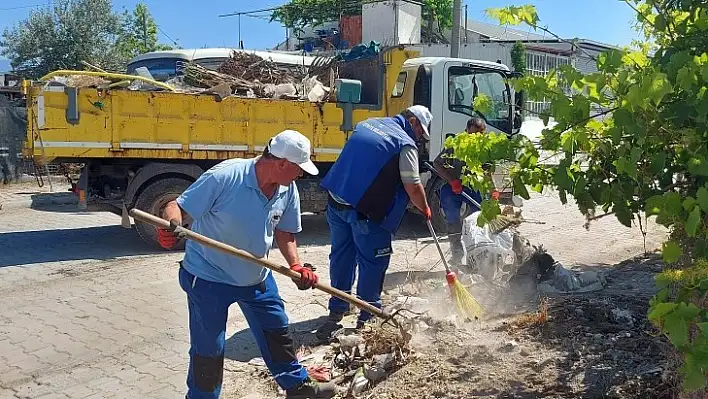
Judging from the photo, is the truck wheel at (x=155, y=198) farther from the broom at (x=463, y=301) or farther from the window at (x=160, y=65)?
the window at (x=160, y=65)

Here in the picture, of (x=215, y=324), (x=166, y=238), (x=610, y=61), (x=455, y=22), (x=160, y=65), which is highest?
(x=455, y=22)

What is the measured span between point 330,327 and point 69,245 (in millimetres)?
5147

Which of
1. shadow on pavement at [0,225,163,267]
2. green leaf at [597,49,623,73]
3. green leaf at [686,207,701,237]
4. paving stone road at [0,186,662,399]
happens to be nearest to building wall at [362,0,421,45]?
paving stone road at [0,186,662,399]

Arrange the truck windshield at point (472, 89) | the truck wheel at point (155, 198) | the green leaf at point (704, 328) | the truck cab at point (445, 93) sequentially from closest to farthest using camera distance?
1. the green leaf at point (704, 328)
2. the truck wheel at point (155, 198)
3. the truck cab at point (445, 93)
4. the truck windshield at point (472, 89)

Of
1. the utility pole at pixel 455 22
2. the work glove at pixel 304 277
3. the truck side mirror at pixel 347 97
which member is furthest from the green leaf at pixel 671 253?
the utility pole at pixel 455 22

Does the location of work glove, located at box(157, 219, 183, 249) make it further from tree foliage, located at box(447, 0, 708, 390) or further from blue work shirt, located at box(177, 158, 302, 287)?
tree foliage, located at box(447, 0, 708, 390)

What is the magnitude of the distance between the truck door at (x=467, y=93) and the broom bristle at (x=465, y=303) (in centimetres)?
449

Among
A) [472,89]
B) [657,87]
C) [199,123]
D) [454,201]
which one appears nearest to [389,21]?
[472,89]

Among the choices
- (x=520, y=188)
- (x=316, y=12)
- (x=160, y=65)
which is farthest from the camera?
(x=316, y=12)

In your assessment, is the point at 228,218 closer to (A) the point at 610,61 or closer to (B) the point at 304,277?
(B) the point at 304,277

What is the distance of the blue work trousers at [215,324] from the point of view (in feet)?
12.0

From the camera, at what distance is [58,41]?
814 inches

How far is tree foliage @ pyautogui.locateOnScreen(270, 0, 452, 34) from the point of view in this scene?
127ft

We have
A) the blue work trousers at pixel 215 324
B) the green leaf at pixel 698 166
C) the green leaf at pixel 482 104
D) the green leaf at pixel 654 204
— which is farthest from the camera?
the blue work trousers at pixel 215 324
